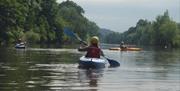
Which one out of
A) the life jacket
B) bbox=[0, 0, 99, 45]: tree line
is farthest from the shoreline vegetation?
the life jacket

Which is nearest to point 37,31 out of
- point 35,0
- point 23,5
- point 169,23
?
point 35,0

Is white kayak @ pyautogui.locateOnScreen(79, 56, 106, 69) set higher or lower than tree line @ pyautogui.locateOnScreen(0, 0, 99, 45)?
lower

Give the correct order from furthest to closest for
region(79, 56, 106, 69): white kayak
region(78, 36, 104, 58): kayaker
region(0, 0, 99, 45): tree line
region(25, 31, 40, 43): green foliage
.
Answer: region(25, 31, 40, 43): green foliage, region(0, 0, 99, 45): tree line, region(78, 36, 104, 58): kayaker, region(79, 56, 106, 69): white kayak

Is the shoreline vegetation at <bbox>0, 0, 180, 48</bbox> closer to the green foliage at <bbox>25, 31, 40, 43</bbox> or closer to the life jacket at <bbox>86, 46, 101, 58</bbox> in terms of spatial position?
the green foliage at <bbox>25, 31, 40, 43</bbox>

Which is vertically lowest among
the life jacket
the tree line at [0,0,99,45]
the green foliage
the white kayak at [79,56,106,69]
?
the white kayak at [79,56,106,69]

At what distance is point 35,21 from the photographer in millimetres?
128375

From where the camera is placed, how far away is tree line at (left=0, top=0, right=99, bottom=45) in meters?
98.8

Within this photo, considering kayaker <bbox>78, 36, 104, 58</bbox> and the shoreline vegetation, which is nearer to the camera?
kayaker <bbox>78, 36, 104, 58</bbox>

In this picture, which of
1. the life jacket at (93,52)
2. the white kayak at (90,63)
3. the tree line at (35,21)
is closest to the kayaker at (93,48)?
the life jacket at (93,52)

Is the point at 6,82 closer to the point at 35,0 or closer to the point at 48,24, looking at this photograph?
the point at 35,0

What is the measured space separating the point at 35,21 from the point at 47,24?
853cm

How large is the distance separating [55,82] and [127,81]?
339 cm

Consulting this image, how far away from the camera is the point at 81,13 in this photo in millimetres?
196625

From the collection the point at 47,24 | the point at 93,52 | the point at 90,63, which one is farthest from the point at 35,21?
the point at 90,63
